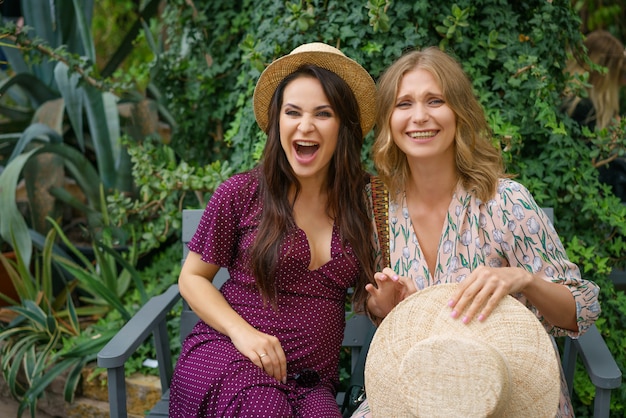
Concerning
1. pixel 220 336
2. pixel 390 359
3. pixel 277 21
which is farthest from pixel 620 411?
pixel 277 21

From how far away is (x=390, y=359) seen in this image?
2.04m

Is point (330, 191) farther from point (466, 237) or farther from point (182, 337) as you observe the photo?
point (182, 337)

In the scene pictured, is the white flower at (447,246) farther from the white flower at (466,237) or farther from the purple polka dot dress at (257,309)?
the purple polka dot dress at (257,309)

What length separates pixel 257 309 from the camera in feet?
8.00

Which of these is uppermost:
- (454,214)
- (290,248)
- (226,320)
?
(454,214)

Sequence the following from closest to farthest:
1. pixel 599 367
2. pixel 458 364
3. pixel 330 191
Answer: pixel 458 364 → pixel 599 367 → pixel 330 191

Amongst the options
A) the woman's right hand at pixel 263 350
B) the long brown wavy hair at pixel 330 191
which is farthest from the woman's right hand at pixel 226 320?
the long brown wavy hair at pixel 330 191

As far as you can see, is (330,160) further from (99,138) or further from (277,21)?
(99,138)

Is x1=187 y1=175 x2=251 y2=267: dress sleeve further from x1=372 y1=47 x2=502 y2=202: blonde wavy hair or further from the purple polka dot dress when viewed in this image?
x1=372 y1=47 x2=502 y2=202: blonde wavy hair

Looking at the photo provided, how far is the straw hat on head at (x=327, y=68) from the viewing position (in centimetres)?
238

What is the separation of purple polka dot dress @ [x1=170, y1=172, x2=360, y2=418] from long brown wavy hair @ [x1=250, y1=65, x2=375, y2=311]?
36 mm

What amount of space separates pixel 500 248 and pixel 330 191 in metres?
0.61

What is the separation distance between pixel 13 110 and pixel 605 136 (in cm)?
352

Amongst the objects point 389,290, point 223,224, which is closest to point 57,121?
point 223,224
